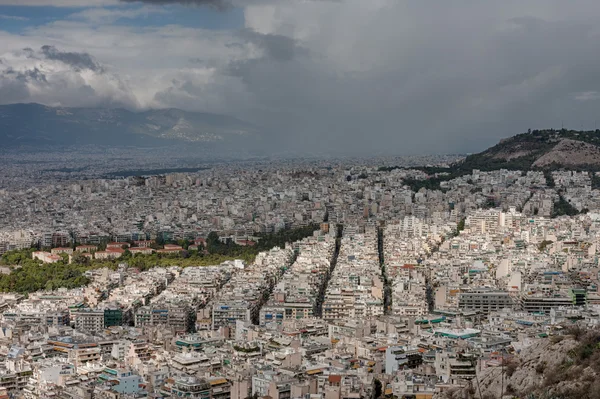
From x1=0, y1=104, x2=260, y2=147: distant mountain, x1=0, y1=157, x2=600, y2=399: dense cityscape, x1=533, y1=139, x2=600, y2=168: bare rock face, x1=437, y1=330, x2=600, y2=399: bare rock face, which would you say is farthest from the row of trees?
x1=0, y1=104, x2=260, y2=147: distant mountain

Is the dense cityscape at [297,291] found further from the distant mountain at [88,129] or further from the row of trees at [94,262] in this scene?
the distant mountain at [88,129]

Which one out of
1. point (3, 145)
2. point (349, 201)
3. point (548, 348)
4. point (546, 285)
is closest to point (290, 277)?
point (546, 285)

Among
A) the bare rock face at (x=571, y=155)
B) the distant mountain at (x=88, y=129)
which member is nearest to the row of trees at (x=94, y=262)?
the bare rock face at (x=571, y=155)

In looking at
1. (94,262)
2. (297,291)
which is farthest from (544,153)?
(297,291)

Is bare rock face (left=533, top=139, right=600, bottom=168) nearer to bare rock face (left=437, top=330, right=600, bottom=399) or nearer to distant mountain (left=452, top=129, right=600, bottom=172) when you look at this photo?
distant mountain (left=452, top=129, right=600, bottom=172)

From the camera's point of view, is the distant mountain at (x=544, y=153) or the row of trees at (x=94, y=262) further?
the distant mountain at (x=544, y=153)

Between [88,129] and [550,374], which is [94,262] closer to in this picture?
[550,374]

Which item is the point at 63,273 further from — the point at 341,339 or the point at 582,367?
the point at 582,367
